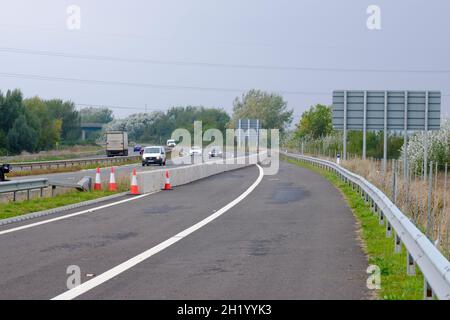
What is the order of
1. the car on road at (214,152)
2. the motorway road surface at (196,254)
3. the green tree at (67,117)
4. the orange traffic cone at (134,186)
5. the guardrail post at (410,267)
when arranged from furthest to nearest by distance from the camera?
the green tree at (67,117) < the car on road at (214,152) < the orange traffic cone at (134,186) < the guardrail post at (410,267) < the motorway road surface at (196,254)

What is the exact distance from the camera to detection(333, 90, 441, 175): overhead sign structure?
150 ft

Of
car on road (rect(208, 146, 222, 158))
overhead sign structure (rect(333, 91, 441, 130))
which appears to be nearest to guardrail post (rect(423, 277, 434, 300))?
overhead sign structure (rect(333, 91, 441, 130))

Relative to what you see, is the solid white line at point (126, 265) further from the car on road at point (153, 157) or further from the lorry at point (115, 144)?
the lorry at point (115, 144)

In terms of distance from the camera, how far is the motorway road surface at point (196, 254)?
28.0 ft

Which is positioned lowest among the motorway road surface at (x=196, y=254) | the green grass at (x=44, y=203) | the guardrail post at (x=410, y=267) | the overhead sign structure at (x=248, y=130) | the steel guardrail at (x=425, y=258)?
the green grass at (x=44, y=203)

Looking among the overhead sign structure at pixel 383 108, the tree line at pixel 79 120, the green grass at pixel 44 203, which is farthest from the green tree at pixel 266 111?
the green grass at pixel 44 203

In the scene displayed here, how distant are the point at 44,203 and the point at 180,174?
35.2ft

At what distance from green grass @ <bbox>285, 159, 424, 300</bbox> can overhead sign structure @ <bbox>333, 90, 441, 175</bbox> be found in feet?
95.3

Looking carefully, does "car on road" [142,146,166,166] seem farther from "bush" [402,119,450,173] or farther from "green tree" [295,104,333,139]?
"green tree" [295,104,333,139]

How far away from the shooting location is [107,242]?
1268cm

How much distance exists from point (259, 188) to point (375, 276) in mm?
18879

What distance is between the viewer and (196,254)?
11422mm

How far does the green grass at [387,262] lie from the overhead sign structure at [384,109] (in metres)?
29.0
